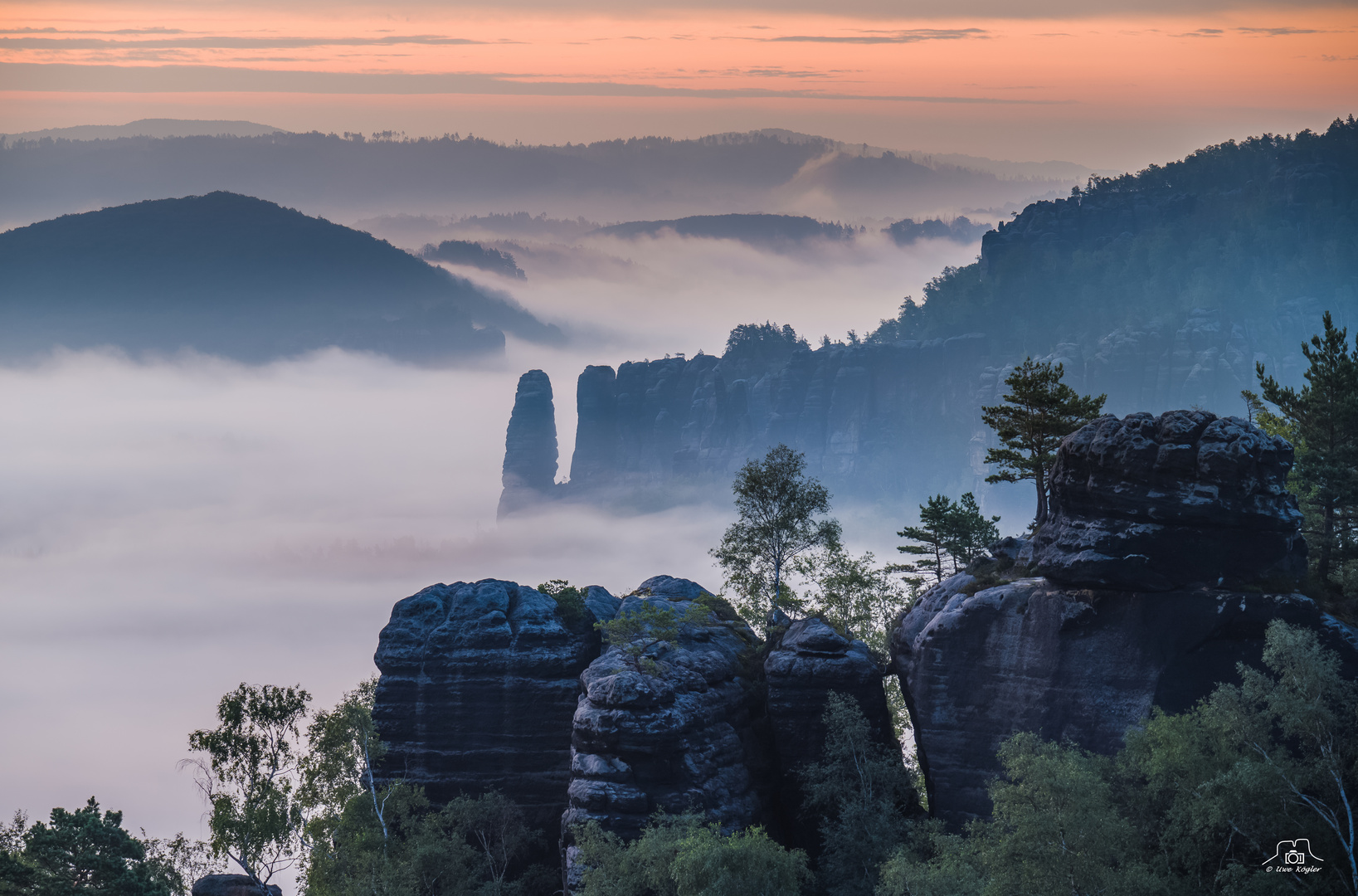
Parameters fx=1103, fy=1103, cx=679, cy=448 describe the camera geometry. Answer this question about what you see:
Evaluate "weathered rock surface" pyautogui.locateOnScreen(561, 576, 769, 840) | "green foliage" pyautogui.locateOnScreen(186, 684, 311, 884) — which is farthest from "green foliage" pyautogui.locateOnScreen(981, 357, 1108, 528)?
"green foliage" pyautogui.locateOnScreen(186, 684, 311, 884)

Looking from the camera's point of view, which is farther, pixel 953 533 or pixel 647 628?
pixel 953 533

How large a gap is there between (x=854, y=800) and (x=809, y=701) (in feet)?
20.8

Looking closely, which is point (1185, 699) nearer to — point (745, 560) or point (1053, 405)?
point (1053, 405)

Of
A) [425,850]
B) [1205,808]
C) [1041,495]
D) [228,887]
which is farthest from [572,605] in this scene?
[1205,808]

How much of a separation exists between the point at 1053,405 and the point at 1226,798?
2751cm

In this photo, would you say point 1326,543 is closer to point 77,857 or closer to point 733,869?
point 733,869

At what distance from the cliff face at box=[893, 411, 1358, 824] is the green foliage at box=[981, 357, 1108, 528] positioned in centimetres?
648

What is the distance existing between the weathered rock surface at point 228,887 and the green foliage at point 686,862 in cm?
1924

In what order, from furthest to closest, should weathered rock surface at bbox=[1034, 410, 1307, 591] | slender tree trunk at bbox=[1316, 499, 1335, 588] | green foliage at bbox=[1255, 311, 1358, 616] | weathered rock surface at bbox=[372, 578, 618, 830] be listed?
weathered rock surface at bbox=[372, 578, 618, 830]
green foliage at bbox=[1255, 311, 1358, 616]
slender tree trunk at bbox=[1316, 499, 1335, 588]
weathered rock surface at bbox=[1034, 410, 1307, 591]

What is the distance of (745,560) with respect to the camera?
73.6 meters

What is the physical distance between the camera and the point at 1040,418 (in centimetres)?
6250

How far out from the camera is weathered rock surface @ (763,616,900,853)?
60.8 meters

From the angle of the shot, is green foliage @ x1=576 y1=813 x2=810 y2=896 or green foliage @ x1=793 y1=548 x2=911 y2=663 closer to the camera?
green foliage @ x1=576 y1=813 x2=810 y2=896

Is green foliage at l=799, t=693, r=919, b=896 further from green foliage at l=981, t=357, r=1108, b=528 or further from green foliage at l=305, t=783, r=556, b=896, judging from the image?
green foliage at l=305, t=783, r=556, b=896
